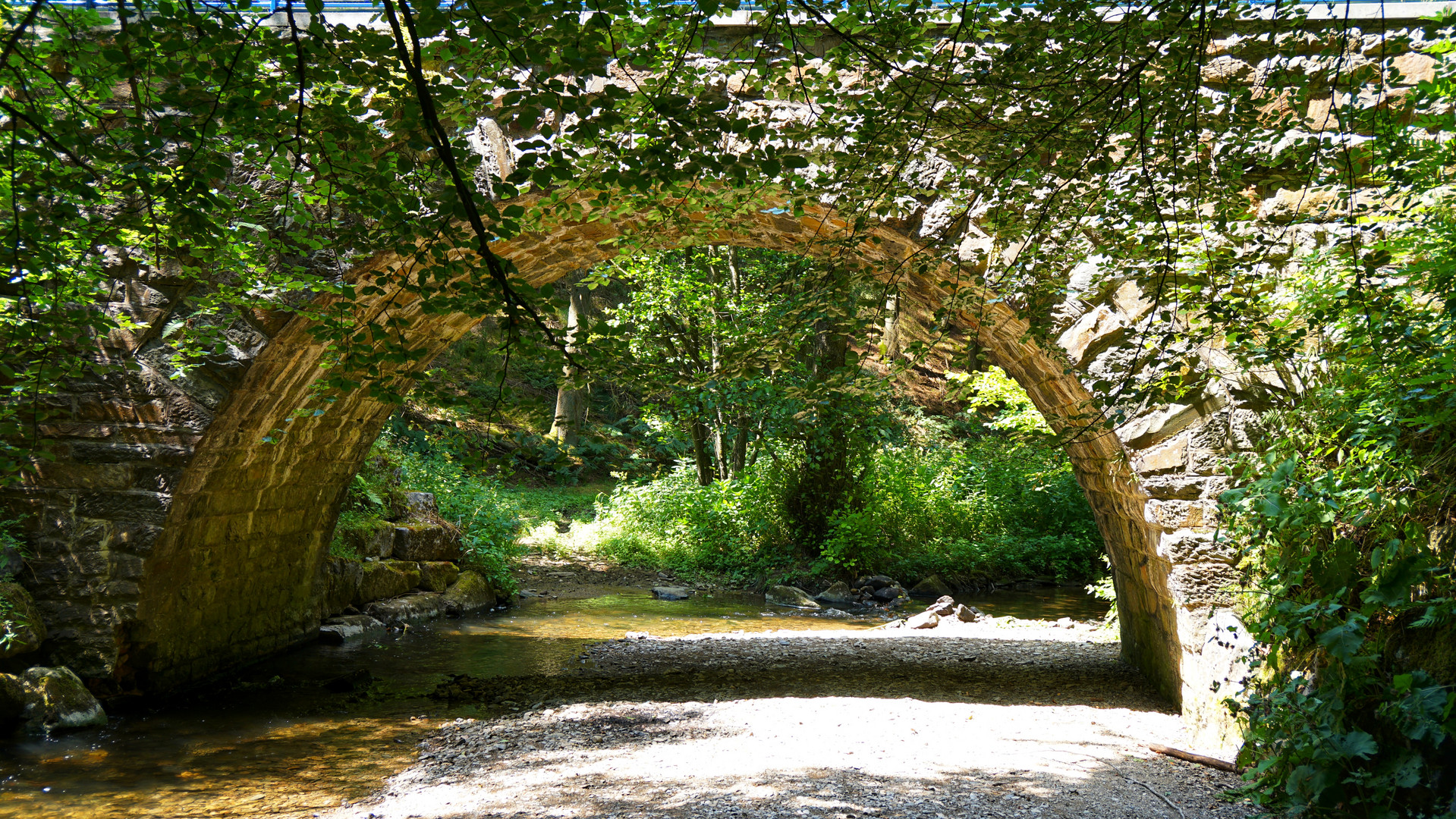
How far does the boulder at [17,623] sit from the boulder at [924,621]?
6.98 metres

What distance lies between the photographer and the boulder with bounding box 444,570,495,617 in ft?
30.4

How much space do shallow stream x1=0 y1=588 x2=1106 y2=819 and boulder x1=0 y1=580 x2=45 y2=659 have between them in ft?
1.68

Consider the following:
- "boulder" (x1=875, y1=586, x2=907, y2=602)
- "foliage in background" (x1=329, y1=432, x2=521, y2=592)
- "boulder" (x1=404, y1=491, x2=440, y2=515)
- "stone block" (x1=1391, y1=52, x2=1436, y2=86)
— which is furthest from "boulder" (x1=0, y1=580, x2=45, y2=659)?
"boulder" (x1=875, y1=586, x2=907, y2=602)

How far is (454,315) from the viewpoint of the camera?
6.24 meters

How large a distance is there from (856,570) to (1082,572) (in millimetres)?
3575

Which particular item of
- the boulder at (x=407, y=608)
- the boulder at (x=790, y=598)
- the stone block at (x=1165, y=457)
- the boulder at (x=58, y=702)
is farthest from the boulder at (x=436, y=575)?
the stone block at (x=1165, y=457)

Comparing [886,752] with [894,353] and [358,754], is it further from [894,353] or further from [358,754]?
[894,353]

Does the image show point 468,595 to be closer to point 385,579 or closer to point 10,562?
point 385,579

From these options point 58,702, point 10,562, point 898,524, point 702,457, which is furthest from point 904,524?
point 10,562

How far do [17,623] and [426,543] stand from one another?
16.4 feet

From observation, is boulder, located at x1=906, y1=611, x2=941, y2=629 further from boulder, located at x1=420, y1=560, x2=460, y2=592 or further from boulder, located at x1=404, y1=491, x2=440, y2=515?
boulder, located at x1=404, y1=491, x2=440, y2=515

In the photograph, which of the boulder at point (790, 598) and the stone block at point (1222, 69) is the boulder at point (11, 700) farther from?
the boulder at point (790, 598)

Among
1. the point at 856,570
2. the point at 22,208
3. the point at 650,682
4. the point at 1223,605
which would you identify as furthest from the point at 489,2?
the point at 856,570

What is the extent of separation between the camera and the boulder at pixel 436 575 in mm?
9398
